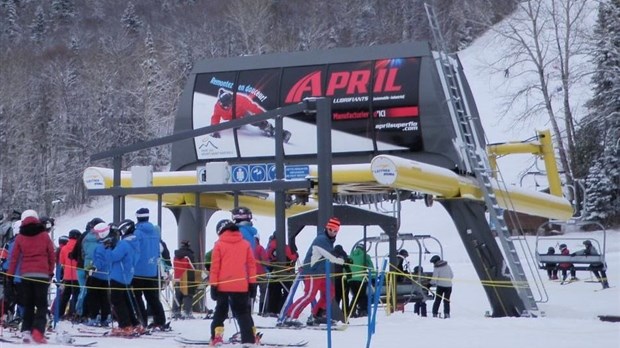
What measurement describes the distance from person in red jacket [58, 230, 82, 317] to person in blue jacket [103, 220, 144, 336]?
8.81ft

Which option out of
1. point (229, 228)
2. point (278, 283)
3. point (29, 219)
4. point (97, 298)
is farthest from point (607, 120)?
point (29, 219)

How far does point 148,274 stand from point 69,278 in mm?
2734

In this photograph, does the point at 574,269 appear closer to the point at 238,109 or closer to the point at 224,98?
the point at 238,109

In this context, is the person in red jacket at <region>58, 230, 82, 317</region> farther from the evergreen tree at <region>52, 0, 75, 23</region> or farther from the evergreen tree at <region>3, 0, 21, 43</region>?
the evergreen tree at <region>52, 0, 75, 23</region>

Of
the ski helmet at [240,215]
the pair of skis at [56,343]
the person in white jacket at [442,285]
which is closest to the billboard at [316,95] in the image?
the person in white jacket at [442,285]

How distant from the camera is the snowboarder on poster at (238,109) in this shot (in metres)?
20.7

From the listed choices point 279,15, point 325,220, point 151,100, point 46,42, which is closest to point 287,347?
point 325,220

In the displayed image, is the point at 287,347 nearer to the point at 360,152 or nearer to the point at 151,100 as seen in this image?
the point at 360,152

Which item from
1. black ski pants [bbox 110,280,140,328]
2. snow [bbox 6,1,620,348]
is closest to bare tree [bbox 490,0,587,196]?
snow [bbox 6,1,620,348]

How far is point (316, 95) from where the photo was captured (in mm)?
20062

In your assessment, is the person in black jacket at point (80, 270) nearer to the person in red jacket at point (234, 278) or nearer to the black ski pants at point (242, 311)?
the person in red jacket at point (234, 278)

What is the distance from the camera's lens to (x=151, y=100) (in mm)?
66250

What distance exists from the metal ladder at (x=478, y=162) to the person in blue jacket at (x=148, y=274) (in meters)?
6.74

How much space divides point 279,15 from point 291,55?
235 feet
